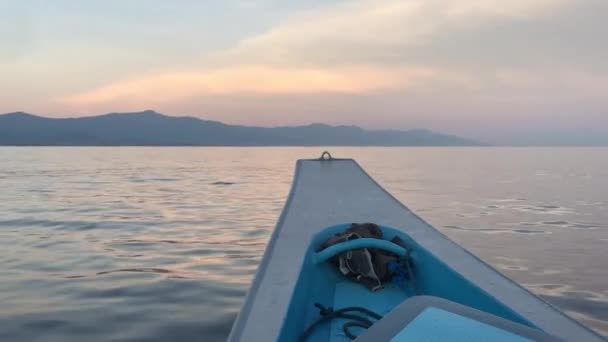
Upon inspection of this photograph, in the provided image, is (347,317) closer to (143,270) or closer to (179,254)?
(143,270)

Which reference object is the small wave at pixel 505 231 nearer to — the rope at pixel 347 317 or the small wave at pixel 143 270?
the small wave at pixel 143 270

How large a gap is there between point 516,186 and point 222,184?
13499 millimetres

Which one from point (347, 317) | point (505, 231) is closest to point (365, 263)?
point (347, 317)

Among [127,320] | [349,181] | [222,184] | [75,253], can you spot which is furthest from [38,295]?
[222,184]

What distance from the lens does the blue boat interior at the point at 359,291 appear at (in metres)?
3.15

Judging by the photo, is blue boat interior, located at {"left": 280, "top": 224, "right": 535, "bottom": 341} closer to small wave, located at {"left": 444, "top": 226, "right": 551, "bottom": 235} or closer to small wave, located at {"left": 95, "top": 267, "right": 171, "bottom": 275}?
small wave, located at {"left": 95, "top": 267, "right": 171, "bottom": 275}

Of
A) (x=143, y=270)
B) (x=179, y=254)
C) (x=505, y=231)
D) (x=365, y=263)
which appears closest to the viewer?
(x=365, y=263)

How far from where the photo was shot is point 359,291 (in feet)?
13.3

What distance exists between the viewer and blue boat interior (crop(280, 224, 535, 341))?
3146 millimetres

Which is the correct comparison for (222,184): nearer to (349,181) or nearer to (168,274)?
(349,181)

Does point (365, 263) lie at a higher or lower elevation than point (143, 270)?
higher

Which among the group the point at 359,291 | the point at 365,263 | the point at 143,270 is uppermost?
the point at 365,263

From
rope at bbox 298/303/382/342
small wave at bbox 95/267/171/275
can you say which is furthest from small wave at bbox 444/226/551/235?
rope at bbox 298/303/382/342

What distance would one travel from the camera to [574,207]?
1418 centimetres
